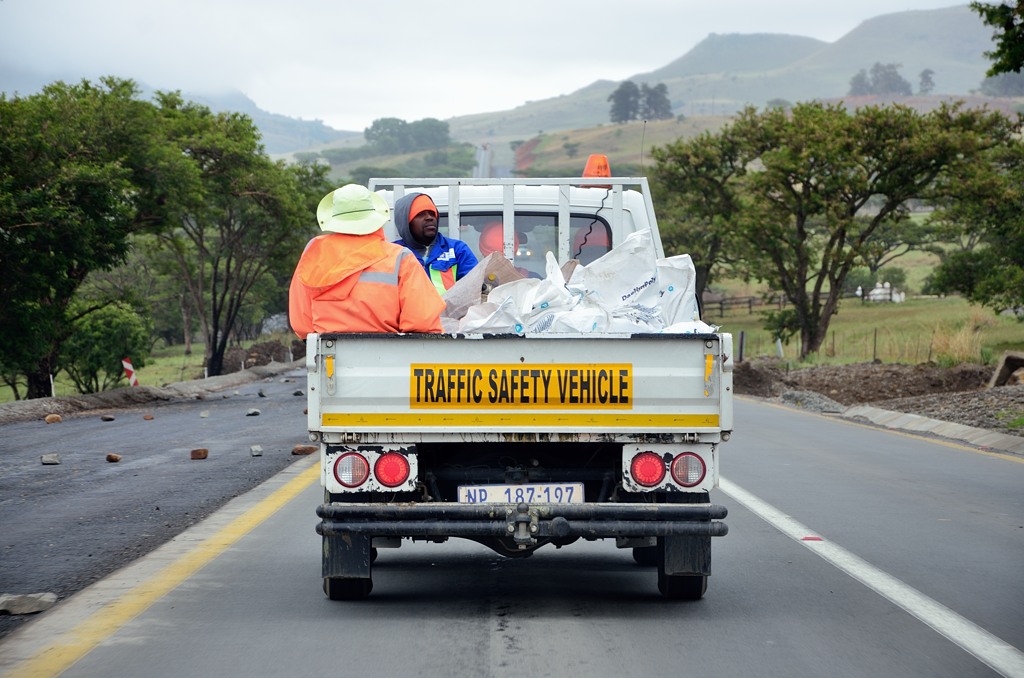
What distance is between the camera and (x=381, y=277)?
6766 millimetres

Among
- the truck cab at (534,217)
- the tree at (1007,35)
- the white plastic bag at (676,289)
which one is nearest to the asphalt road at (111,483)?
the truck cab at (534,217)

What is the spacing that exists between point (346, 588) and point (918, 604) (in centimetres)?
294

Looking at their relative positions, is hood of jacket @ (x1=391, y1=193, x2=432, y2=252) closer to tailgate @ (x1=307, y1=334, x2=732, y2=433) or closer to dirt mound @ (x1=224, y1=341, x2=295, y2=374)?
tailgate @ (x1=307, y1=334, x2=732, y2=433)

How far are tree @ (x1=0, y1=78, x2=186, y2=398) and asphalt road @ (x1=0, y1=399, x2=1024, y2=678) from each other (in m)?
17.1

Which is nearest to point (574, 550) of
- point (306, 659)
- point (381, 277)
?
point (381, 277)

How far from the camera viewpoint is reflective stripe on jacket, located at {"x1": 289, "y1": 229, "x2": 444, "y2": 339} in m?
Answer: 6.72

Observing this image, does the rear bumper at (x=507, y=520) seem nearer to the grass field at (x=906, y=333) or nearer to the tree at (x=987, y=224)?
the grass field at (x=906, y=333)

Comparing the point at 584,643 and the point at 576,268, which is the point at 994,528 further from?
the point at 584,643

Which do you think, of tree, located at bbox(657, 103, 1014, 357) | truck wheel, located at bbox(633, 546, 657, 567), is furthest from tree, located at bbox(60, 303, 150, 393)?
truck wheel, located at bbox(633, 546, 657, 567)

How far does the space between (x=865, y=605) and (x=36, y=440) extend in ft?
45.3

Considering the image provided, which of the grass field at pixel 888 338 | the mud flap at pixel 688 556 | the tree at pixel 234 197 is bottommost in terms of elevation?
the grass field at pixel 888 338

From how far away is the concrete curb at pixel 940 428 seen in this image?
16.6 meters

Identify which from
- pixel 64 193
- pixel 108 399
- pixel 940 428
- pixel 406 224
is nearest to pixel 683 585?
pixel 406 224

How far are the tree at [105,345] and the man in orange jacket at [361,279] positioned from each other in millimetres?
40920
